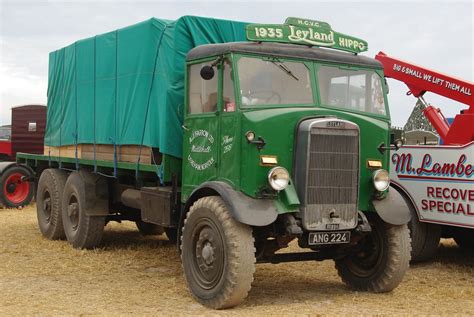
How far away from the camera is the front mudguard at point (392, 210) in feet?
23.8

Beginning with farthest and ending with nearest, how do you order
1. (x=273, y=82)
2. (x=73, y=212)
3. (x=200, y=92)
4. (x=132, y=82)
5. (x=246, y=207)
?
(x=73, y=212), (x=132, y=82), (x=200, y=92), (x=273, y=82), (x=246, y=207)

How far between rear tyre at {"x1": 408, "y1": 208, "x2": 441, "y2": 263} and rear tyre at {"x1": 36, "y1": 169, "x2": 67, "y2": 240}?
18.9 ft

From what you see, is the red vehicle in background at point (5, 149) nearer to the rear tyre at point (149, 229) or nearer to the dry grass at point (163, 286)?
the rear tyre at point (149, 229)

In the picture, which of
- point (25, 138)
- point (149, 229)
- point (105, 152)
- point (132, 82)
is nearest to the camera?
point (132, 82)

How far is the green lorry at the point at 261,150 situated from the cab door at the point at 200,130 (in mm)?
22

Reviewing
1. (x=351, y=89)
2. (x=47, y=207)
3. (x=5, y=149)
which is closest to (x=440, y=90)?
(x=351, y=89)

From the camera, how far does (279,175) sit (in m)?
6.65

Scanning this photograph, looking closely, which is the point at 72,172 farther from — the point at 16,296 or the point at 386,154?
the point at 386,154

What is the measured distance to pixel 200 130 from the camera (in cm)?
752

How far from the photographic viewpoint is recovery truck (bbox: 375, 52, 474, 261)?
28.4 feet

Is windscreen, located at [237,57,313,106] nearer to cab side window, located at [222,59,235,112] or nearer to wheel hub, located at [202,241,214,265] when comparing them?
cab side window, located at [222,59,235,112]

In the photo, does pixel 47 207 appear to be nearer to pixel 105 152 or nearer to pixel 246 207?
pixel 105 152

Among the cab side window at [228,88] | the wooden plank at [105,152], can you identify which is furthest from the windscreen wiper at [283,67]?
the wooden plank at [105,152]

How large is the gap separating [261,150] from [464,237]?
501cm
